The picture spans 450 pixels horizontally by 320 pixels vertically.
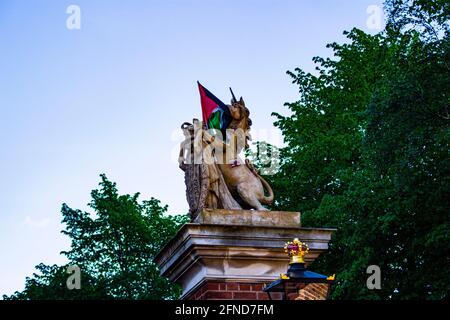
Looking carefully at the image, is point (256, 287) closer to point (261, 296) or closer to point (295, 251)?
point (261, 296)

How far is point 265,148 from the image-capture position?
32.5 m

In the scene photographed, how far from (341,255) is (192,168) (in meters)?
17.0

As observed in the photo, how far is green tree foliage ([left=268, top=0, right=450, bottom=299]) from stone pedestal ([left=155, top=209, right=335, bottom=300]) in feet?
39.1

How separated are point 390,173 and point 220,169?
13.5 metres

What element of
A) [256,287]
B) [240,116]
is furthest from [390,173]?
[256,287]

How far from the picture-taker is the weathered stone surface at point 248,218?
32.5 ft

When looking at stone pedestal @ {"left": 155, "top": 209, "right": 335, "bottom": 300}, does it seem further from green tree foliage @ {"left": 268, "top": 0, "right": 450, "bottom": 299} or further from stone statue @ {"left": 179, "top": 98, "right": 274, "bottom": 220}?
green tree foliage @ {"left": 268, "top": 0, "right": 450, "bottom": 299}

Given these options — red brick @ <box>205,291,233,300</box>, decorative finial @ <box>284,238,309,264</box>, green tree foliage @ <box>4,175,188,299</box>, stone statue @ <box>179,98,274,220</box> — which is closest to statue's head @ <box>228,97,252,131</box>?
stone statue @ <box>179,98,274,220</box>

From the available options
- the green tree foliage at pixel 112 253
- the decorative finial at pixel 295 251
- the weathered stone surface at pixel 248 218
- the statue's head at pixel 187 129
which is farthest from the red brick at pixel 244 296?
the green tree foliage at pixel 112 253

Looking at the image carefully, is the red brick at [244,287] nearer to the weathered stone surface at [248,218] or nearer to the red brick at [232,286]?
the red brick at [232,286]

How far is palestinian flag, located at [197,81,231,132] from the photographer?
36.8 ft

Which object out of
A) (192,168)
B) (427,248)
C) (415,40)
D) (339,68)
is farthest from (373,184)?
(192,168)

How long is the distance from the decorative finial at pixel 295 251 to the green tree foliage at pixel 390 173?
12520mm
